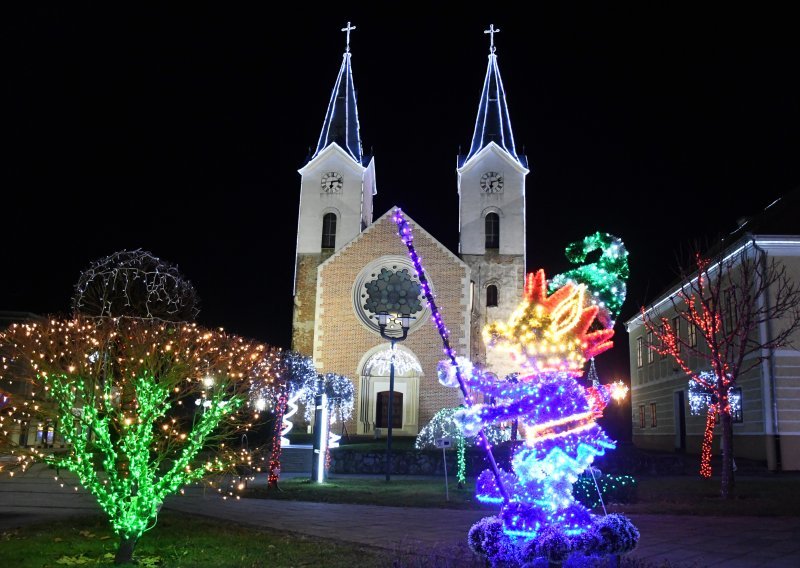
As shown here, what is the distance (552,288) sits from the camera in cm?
1625

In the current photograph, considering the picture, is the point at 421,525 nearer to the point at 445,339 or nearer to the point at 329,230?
the point at 445,339

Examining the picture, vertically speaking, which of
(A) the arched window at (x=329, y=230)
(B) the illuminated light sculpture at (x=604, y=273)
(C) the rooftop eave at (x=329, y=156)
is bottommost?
(B) the illuminated light sculpture at (x=604, y=273)

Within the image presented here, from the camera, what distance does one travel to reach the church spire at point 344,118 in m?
40.9

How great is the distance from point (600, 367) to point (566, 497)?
42.2m

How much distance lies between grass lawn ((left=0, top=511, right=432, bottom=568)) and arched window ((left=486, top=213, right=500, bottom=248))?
29.3 m

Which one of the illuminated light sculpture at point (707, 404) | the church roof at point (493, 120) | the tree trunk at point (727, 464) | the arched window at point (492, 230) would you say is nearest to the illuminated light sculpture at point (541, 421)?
the tree trunk at point (727, 464)

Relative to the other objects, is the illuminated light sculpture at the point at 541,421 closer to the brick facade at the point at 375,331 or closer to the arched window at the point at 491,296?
the brick facade at the point at 375,331

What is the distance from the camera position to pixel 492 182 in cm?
3959

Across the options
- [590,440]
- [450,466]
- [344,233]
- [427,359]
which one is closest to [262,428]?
[427,359]

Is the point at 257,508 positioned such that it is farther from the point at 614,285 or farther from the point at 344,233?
the point at 344,233

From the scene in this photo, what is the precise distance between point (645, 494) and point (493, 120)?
29.3 m

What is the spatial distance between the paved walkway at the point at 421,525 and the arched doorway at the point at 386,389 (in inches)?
735

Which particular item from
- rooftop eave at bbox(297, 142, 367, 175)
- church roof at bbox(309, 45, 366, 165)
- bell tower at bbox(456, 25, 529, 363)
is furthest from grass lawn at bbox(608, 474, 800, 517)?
church roof at bbox(309, 45, 366, 165)

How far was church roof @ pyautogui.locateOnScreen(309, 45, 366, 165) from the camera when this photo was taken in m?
40.9
